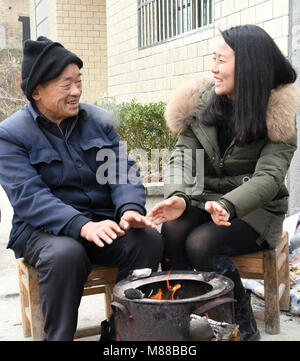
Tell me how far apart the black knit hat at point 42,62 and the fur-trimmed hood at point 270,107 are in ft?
2.35

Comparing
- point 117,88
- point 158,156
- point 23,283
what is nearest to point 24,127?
point 23,283

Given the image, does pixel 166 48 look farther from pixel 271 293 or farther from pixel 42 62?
pixel 271 293

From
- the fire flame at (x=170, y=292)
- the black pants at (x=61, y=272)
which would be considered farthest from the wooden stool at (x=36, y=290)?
the fire flame at (x=170, y=292)

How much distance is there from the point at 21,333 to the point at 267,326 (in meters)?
1.57

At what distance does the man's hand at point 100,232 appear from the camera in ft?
8.30

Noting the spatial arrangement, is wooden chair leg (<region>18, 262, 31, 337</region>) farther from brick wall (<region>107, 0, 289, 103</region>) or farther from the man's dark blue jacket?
brick wall (<region>107, 0, 289, 103</region>)

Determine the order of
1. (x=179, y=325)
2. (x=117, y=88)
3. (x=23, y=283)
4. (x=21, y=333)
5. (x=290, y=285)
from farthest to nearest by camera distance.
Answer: (x=117, y=88)
(x=290, y=285)
(x=21, y=333)
(x=23, y=283)
(x=179, y=325)

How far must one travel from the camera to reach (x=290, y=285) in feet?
12.5

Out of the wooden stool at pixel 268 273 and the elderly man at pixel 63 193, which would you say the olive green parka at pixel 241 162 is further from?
the elderly man at pixel 63 193

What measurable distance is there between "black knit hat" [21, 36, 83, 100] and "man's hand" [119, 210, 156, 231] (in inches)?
34.2

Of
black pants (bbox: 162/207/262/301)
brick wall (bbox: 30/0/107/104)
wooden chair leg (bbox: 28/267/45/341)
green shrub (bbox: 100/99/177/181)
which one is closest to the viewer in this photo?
wooden chair leg (bbox: 28/267/45/341)

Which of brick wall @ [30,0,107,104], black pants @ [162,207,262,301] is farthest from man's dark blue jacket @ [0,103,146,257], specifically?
brick wall @ [30,0,107,104]

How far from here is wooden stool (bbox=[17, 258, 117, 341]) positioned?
2.77 metres

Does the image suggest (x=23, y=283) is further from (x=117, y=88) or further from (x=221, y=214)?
(x=117, y=88)
